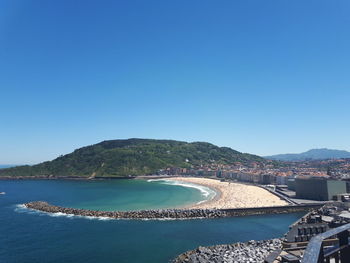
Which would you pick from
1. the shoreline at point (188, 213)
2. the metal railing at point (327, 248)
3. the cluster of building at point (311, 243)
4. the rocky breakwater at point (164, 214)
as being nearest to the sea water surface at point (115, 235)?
the shoreline at point (188, 213)

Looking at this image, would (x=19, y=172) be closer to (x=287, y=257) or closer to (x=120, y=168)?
(x=120, y=168)

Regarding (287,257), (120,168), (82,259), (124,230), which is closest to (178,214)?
(124,230)

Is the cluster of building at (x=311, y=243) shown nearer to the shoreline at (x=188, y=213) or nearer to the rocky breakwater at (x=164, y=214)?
the shoreline at (x=188, y=213)

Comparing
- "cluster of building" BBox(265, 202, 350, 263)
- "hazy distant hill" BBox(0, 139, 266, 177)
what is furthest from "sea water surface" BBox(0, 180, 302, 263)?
"hazy distant hill" BBox(0, 139, 266, 177)

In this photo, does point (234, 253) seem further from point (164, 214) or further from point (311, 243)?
point (311, 243)

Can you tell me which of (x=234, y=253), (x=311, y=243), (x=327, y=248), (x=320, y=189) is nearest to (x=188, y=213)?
(x=234, y=253)

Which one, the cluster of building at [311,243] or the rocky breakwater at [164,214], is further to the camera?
the rocky breakwater at [164,214]
